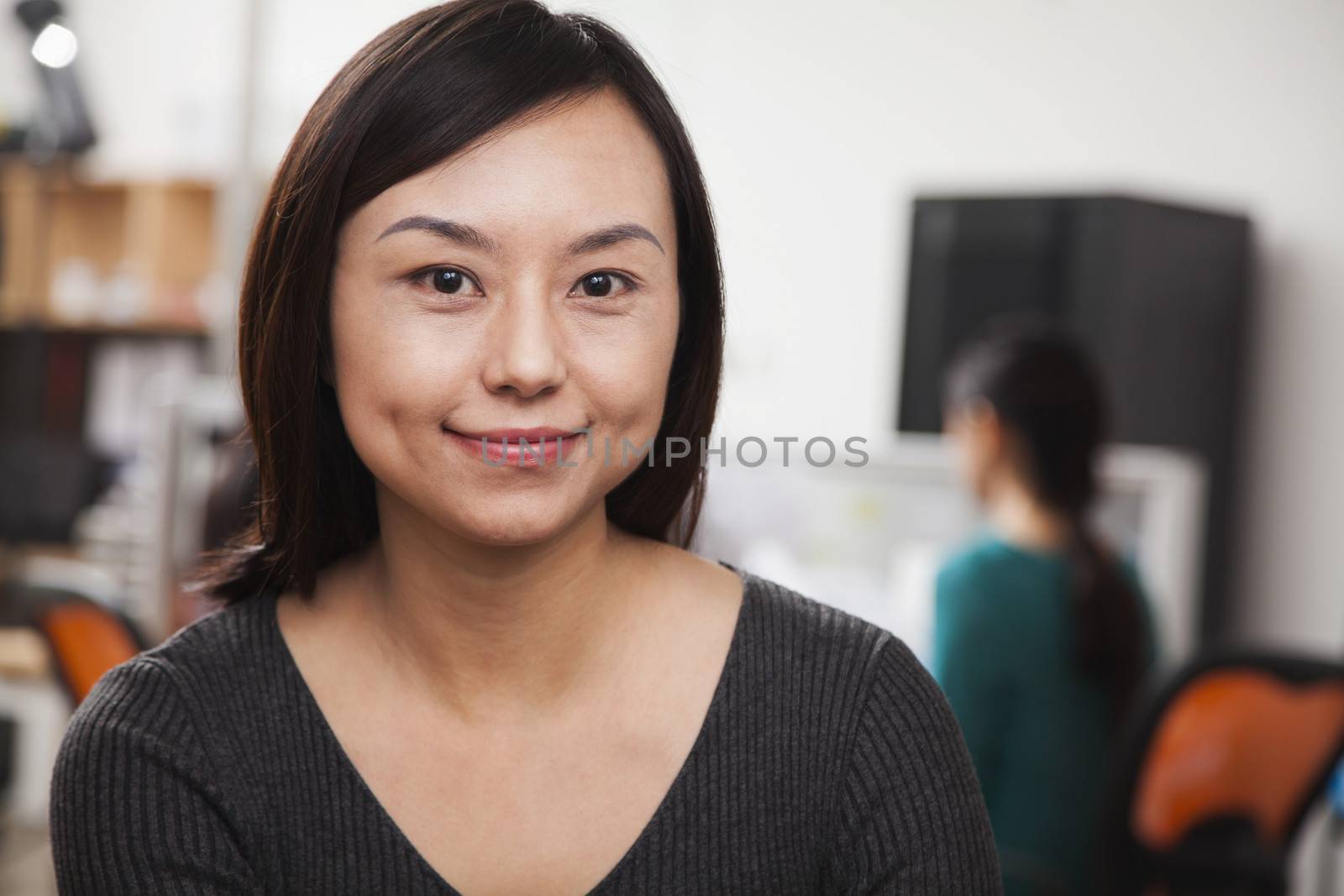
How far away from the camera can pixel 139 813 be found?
894mm

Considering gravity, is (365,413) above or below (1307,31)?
below

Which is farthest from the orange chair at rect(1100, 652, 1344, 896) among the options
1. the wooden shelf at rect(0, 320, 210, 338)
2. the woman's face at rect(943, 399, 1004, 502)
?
the wooden shelf at rect(0, 320, 210, 338)

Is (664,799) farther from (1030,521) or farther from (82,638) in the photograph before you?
(1030,521)

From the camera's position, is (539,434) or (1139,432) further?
(1139,432)

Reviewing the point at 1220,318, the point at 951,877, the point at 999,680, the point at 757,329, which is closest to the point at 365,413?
the point at 951,877

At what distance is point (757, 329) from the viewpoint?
171 inches

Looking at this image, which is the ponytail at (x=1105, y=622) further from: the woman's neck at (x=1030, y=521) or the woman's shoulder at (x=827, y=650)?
the woman's shoulder at (x=827, y=650)

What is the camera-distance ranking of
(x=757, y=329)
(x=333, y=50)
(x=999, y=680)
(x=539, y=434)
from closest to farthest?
(x=539, y=434) < (x=999, y=680) < (x=333, y=50) < (x=757, y=329)

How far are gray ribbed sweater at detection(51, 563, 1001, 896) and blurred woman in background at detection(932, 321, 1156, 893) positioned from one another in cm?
124

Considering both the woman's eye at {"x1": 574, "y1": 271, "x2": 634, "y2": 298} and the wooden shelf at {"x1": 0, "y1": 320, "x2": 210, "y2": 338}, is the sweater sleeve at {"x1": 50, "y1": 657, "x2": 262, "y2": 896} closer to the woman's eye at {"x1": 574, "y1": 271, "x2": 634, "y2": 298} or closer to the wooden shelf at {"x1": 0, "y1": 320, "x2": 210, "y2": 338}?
the woman's eye at {"x1": 574, "y1": 271, "x2": 634, "y2": 298}

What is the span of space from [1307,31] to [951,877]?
327 centimetres

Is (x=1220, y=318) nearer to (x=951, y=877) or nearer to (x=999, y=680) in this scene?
(x=999, y=680)

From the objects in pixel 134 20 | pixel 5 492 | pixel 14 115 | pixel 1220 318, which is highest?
Result: pixel 134 20

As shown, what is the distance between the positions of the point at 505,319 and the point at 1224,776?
149 centimetres
